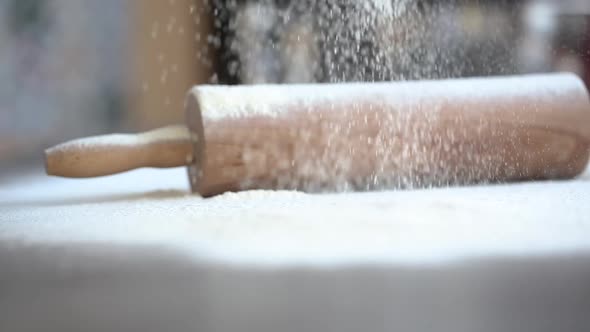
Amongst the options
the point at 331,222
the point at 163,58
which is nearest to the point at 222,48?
the point at 163,58

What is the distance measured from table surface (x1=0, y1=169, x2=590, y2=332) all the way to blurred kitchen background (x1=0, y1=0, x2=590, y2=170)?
102 cm

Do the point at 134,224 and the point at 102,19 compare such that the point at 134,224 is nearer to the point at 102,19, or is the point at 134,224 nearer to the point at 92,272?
the point at 92,272

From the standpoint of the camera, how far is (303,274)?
1.21ft

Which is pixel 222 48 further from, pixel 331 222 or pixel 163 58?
pixel 331 222

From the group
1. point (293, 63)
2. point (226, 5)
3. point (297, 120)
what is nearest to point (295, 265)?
point (297, 120)

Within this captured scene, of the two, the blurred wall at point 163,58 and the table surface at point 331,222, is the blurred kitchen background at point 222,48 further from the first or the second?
the table surface at point 331,222

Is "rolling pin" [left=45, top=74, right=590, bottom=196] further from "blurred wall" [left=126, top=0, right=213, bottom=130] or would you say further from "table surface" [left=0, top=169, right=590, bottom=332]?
"blurred wall" [left=126, top=0, right=213, bottom=130]

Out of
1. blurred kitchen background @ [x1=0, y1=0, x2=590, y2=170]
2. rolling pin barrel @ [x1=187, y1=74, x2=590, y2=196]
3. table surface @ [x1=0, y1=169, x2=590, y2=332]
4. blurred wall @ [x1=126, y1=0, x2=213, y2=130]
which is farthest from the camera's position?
blurred wall @ [x1=126, y1=0, x2=213, y2=130]

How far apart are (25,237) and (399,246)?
25 cm

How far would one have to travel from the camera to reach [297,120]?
2.48ft

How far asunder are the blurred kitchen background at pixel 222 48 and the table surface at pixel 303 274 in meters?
1.02

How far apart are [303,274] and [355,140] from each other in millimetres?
402

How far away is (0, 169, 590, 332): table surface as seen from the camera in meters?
0.35

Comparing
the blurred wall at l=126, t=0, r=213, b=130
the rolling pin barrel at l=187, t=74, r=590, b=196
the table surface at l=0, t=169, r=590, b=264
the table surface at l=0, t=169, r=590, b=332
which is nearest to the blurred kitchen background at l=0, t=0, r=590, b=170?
the blurred wall at l=126, t=0, r=213, b=130
